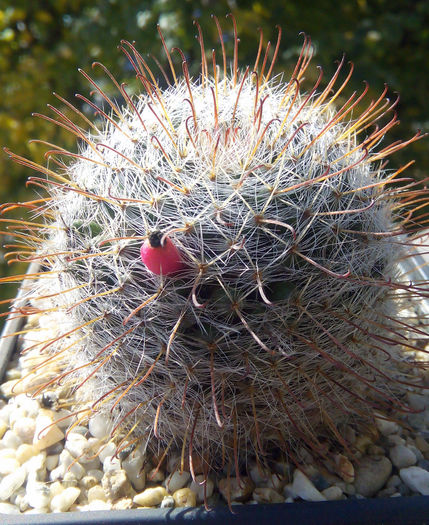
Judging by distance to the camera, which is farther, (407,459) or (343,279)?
(407,459)

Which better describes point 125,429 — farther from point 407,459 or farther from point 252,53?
point 252,53

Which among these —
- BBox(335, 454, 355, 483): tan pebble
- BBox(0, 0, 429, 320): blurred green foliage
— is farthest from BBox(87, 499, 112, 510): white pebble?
BBox(0, 0, 429, 320): blurred green foliage

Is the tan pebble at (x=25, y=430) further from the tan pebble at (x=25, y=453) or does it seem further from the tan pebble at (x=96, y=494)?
the tan pebble at (x=96, y=494)

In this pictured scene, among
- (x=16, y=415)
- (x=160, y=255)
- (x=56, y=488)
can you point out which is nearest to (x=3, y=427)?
(x=16, y=415)

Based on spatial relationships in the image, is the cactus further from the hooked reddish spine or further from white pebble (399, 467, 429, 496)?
white pebble (399, 467, 429, 496)

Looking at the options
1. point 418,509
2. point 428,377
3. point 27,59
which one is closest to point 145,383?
point 418,509

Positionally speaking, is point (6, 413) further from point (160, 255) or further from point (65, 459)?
Answer: point (160, 255)

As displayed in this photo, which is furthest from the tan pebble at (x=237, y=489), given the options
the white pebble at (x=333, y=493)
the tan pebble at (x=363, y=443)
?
the tan pebble at (x=363, y=443)
